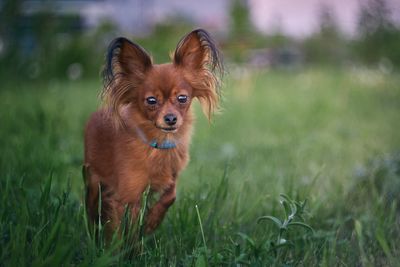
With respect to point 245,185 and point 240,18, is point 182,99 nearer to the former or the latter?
point 245,185

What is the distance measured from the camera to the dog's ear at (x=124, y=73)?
245 centimetres

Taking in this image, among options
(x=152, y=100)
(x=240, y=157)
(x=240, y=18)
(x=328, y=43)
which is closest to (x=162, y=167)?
(x=152, y=100)

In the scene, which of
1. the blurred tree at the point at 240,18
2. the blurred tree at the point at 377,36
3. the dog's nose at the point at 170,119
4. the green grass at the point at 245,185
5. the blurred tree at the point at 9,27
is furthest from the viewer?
the blurred tree at the point at 240,18

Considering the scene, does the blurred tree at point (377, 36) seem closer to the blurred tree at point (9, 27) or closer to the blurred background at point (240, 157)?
the blurred background at point (240, 157)

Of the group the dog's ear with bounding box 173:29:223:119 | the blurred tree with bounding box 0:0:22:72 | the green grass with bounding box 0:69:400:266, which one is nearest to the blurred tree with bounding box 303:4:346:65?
the green grass with bounding box 0:69:400:266

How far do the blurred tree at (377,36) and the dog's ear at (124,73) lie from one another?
731 cm

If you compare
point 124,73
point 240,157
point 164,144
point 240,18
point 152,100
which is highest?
point 124,73

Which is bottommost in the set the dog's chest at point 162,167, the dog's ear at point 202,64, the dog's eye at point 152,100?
the dog's chest at point 162,167

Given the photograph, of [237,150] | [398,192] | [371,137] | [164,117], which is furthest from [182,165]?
[371,137]

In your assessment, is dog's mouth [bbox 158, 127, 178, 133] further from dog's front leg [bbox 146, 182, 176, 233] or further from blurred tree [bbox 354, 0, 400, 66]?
blurred tree [bbox 354, 0, 400, 66]

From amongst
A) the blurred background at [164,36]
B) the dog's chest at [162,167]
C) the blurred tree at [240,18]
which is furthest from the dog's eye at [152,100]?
the blurred tree at [240,18]

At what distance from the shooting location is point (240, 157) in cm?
451

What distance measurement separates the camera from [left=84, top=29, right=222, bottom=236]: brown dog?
240 cm

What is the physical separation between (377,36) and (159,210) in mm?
8905
